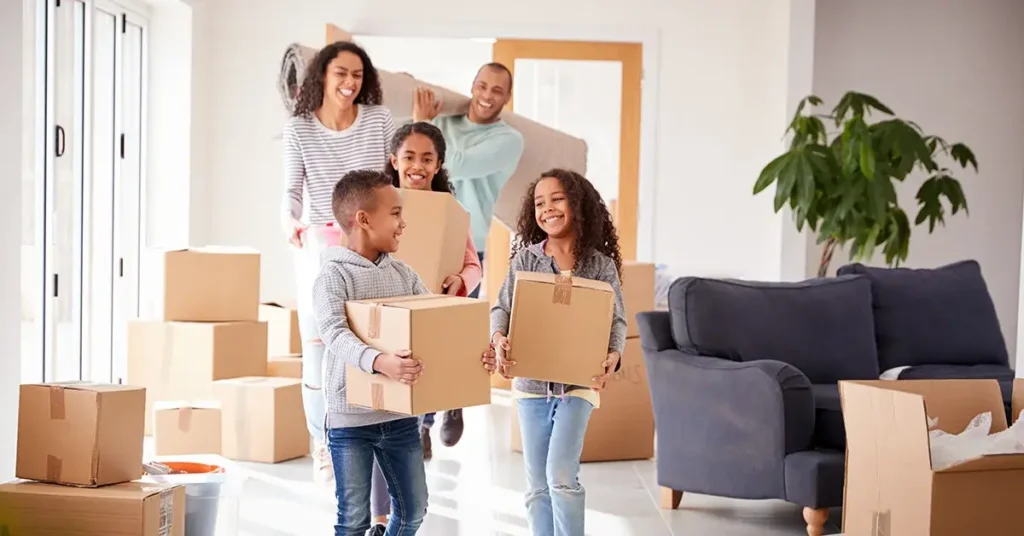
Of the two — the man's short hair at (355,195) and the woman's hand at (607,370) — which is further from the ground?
the man's short hair at (355,195)

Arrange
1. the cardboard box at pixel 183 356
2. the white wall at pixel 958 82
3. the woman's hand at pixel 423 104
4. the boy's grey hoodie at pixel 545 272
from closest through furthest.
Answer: the boy's grey hoodie at pixel 545 272 < the woman's hand at pixel 423 104 < the cardboard box at pixel 183 356 < the white wall at pixel 958 82

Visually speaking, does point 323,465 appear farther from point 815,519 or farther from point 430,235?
point 815,519

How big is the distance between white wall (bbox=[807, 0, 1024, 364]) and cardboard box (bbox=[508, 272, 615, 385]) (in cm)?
446

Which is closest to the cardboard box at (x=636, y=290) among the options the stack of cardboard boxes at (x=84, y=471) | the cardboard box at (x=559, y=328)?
the cardboard box at (x=559, y=328)

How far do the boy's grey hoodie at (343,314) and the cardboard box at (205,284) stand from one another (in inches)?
95.4

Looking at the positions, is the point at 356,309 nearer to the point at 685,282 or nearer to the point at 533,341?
the point at 533,341

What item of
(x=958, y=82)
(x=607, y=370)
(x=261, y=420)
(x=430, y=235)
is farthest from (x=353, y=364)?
(x=958, y=82)

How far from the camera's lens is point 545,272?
2.77 metres

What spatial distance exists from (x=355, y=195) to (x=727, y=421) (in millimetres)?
1637

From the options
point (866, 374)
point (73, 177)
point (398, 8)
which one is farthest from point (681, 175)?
point (73, 177)

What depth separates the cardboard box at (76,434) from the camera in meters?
2.53

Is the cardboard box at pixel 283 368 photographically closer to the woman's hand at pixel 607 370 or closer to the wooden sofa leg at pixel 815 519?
the wooden sofa leg at pixel 815 519

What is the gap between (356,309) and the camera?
241cm

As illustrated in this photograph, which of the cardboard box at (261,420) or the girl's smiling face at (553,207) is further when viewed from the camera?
the cardboard box at (261,420)
